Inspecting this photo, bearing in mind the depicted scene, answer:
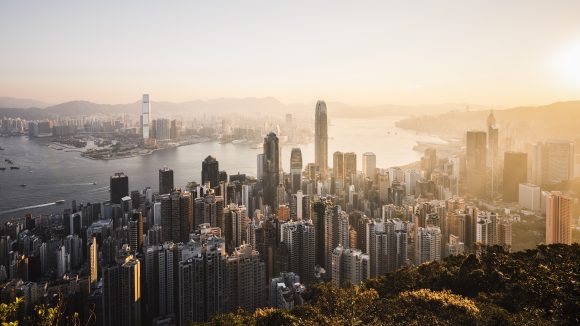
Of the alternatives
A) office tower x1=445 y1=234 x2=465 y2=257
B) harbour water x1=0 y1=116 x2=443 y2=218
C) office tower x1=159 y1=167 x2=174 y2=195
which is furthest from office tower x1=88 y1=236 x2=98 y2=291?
office tower x1=445 y1=234 x2=465 y2=257

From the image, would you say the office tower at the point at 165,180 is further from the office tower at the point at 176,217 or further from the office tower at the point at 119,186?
the office tower at the point at 176,217

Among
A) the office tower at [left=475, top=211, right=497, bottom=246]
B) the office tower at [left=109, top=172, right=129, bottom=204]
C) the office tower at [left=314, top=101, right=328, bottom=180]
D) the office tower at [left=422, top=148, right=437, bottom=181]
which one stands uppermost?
the office tower at [left=314, top=101, right=328, bottom=180]

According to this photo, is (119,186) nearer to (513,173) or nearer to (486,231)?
(486,231)

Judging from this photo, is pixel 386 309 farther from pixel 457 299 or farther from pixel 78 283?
pixel 78 283

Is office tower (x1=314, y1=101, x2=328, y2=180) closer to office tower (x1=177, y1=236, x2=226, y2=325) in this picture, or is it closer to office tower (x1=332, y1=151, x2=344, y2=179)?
office tower (x1=332, y1=151, x2=344, y2=179)

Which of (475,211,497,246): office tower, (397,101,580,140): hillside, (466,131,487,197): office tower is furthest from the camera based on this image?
(466,131,487,197): office tower

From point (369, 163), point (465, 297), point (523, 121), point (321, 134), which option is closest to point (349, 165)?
point (369, 163)
